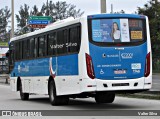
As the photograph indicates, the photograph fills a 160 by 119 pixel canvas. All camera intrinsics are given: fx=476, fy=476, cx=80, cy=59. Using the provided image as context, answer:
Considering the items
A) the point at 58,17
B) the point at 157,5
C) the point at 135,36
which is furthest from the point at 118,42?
the point at 58,17

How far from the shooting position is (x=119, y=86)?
632 inches

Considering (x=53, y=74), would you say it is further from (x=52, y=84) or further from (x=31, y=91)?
(x=31, y=91)

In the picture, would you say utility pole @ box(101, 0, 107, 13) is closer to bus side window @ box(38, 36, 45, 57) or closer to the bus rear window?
bus side window @ box(38, 36, 45, 57)

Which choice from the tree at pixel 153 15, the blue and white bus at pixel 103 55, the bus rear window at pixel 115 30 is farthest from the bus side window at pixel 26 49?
the tree at pixel 153 15

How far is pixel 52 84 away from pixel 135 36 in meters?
4.23

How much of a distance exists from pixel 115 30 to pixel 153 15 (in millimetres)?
52862

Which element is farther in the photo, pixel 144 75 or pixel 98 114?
pixel 144 75

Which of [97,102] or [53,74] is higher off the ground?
[53,74]

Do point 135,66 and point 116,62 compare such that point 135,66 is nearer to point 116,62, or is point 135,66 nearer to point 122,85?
point 116,62

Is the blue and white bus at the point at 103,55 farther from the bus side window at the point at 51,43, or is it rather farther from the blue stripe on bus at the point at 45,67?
the bus side window at the point at 51,43

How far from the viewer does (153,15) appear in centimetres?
6812

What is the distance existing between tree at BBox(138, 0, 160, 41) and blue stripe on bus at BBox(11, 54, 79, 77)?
131ft

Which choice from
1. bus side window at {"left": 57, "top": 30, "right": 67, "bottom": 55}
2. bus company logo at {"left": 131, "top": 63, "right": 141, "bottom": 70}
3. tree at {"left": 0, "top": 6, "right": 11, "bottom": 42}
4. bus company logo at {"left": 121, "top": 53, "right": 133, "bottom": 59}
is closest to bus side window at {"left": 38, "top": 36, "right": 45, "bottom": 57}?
bus side window at {"left": 57, "top": 30, "right": 67, "bottom": 55}

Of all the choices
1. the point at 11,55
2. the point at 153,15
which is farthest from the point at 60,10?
the point at 11,55
